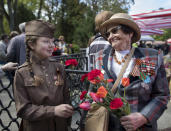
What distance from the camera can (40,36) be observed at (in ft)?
5.43

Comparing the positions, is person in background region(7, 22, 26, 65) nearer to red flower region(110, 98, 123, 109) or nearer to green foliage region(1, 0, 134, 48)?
red flower region(110, 98, 123, 109)

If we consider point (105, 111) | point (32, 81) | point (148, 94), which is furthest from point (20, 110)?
point (148, 94)

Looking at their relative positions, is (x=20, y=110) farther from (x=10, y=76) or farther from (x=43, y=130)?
(x=10, y=76)

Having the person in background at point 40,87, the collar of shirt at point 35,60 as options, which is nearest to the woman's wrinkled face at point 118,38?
the person in background at point 40,87

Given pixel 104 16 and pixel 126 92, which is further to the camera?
pixel 104 16

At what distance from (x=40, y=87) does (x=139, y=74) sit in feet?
2.81

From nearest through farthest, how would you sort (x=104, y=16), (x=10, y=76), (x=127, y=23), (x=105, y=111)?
(x=105, y=111), (x=127, y=23), (x=10, y=76), (x=104, y=16)

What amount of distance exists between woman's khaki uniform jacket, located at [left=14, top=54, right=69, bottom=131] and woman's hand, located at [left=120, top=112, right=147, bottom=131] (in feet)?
1.93

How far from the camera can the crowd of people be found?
1.56 m

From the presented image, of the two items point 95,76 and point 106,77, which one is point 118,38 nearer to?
point 106,77

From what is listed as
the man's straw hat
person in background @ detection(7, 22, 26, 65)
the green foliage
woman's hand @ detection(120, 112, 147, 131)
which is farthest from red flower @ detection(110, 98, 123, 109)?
the green foliage

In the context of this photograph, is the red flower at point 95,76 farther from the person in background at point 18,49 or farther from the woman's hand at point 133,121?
the person in background at point 18,49

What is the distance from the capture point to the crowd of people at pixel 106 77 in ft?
5.10

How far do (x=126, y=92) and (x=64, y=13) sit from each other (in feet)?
104
